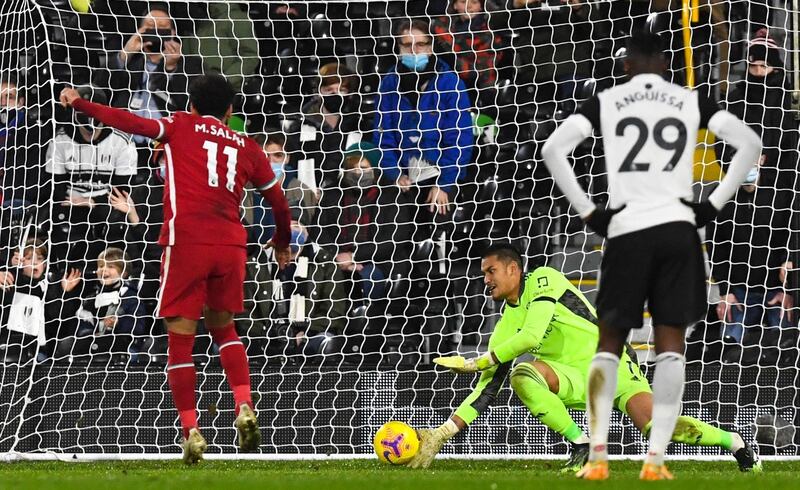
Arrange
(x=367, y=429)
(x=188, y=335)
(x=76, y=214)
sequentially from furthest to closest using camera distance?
1. (x=76, y=214)
2. (x=367, y=429)
3. (x=188, y=335)

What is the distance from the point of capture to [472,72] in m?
9.09

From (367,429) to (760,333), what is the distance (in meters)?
2.64

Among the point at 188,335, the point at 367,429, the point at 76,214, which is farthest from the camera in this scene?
the point at 76,214

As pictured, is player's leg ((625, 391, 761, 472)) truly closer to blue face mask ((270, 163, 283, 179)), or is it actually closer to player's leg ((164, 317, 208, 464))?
player's leg ((164, 317, 208, 464))

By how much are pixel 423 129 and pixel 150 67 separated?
1.98 m

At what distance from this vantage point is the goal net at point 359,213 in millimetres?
8289

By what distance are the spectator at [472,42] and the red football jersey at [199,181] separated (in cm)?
286

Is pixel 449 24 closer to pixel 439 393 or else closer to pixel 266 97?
pixel 266 97

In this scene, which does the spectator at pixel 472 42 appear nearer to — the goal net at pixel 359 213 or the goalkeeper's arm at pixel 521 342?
the goal net at pixel 359 213

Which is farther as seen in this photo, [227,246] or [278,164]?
[278,164]

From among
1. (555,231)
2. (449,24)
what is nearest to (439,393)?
(555,231)

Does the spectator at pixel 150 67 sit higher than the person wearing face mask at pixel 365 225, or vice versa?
the spectator at pixel 150 67

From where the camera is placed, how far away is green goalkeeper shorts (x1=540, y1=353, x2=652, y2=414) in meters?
6.77

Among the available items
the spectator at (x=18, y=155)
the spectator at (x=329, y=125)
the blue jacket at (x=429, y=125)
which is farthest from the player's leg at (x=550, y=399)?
the spectator at (x=18, y=155)
